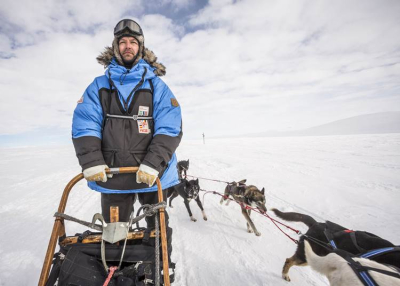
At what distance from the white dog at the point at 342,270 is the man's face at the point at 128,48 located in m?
2.51

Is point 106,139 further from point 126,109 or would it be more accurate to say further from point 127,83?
point 127,83

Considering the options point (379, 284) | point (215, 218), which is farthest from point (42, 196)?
point (379, 284)

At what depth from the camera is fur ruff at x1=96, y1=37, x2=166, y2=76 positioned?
191 centimetres

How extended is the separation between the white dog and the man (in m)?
1.43

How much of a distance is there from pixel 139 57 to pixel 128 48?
0.14m

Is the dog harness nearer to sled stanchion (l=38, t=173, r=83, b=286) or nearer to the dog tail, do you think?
the dog tail

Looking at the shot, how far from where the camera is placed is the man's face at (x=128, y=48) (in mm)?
1894

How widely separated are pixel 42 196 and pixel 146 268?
640 centimetres

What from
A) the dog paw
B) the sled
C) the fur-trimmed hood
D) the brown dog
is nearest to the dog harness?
the sled

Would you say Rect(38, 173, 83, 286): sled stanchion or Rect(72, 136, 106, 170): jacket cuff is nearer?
Rect(38, 173, 83, 286): sled stanchion

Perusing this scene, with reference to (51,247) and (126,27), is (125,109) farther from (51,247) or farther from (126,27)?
(51,247)

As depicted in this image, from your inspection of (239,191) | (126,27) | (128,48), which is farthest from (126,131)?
(239,191)

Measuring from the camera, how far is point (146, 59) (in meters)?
2.01

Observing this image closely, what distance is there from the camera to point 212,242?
3.03m
